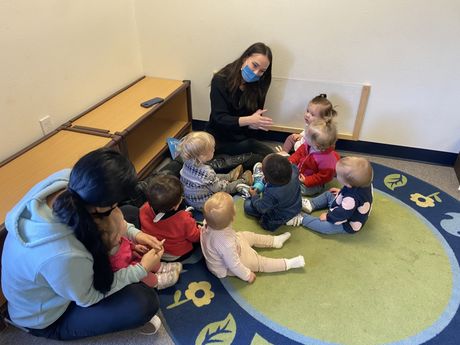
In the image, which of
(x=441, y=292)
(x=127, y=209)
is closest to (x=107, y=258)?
(x=127, y=209)

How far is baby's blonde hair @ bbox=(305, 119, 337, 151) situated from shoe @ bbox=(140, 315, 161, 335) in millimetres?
1244

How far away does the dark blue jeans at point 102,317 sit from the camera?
47.9 inches

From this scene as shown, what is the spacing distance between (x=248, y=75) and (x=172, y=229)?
104 cm

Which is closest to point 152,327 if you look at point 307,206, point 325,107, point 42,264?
point 42,264

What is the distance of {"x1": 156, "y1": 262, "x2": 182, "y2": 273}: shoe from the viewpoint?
1.54m

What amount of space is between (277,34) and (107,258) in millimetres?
1756

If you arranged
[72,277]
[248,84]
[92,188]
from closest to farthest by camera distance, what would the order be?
[92,188] → [72,277] → [248,84]

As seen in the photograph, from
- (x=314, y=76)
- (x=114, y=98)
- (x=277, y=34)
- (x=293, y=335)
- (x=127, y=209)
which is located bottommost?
(x=293, y=335)

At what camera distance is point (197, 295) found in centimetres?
151

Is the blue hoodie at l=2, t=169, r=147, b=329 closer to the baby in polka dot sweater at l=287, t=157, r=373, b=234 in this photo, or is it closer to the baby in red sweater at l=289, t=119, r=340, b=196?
the baby in polka dot sweater at l=287, t=157, r=373, b=234

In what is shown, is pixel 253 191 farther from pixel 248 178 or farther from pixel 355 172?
pixel 355 172

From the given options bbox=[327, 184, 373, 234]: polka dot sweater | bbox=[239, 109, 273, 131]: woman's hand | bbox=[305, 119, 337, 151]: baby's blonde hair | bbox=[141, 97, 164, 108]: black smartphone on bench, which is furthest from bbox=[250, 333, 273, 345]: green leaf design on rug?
bbox=[141, 97, 164, 108]: black smartphone on bench

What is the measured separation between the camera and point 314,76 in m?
2.30

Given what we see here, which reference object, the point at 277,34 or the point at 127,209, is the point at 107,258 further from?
the point at 277,34
